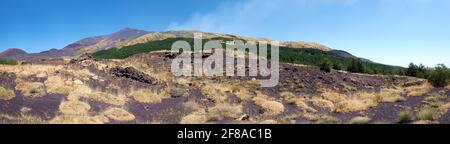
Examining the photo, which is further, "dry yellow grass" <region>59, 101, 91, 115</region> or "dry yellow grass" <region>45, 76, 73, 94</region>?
"dry yellow grass" <region>45, 76, 73, 94</region>

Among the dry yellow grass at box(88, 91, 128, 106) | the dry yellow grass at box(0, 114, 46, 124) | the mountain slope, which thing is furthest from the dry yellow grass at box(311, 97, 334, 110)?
the mountain slope

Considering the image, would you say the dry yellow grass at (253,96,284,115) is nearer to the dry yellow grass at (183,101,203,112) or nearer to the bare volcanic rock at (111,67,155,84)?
the dry yellow grass at (183,101,203,112)

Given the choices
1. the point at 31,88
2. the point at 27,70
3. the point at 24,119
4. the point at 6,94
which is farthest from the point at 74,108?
the point at 27,70

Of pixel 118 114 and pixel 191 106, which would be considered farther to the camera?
pixel 191 106

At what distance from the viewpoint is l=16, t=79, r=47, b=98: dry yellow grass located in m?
24.2

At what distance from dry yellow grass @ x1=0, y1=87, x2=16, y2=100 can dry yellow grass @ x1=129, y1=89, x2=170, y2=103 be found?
7130 mm

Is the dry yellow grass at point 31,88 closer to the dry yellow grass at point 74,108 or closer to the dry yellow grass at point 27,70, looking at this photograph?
the dry yellow grass at point 27,70

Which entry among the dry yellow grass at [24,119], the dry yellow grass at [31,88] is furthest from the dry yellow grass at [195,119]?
the dry yellow grass at [31,88]

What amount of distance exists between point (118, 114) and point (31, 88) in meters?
6.33

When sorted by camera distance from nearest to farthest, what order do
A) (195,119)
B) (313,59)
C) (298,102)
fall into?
(195,119)
(298,102)
(313,59)

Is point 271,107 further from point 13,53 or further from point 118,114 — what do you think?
point 13,53

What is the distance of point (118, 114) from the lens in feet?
74.0

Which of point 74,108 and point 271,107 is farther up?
point 74,108
